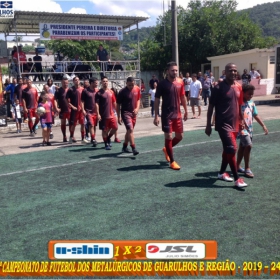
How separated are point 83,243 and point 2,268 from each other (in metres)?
0.84

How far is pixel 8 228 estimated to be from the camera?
4738 mm

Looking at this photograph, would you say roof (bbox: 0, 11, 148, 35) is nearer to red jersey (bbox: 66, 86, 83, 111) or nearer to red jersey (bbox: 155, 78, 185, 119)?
red jersey (bbox: 66, 86, 83, 111)

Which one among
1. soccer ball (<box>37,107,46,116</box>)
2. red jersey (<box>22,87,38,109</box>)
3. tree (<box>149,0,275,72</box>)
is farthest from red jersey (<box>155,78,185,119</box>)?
tree (<box>149,0,275,72</box>)

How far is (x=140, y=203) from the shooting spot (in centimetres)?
536

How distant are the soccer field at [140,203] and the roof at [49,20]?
37.8 ft

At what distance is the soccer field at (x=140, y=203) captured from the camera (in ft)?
13.9

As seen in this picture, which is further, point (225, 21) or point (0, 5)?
point (225, 21)

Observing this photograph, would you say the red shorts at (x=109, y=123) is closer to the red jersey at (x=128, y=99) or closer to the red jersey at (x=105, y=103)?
the red jersey at (x=105, y=103)

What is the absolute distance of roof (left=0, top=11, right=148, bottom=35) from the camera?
17938 millimetres

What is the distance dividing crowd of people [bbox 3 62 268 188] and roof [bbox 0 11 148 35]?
5.01m

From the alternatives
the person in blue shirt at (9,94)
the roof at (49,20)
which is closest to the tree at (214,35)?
the roof at (49,20)

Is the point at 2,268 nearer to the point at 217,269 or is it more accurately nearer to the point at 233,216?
the point at 217,269

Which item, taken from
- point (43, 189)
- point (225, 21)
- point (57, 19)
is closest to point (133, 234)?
point (43, 189)

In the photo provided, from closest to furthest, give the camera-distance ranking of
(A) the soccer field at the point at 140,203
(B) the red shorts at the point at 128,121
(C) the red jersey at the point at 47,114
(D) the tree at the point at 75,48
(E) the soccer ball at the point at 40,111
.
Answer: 1. (A) the soccer field at the point at 140,203
2. (B) the red shorts at the point at 128,121
3. (E) the soccer ball at the point at 40,111
4. (C) the red jersey at the point at 47,114
5. (D) the tree at the point at 75,48
